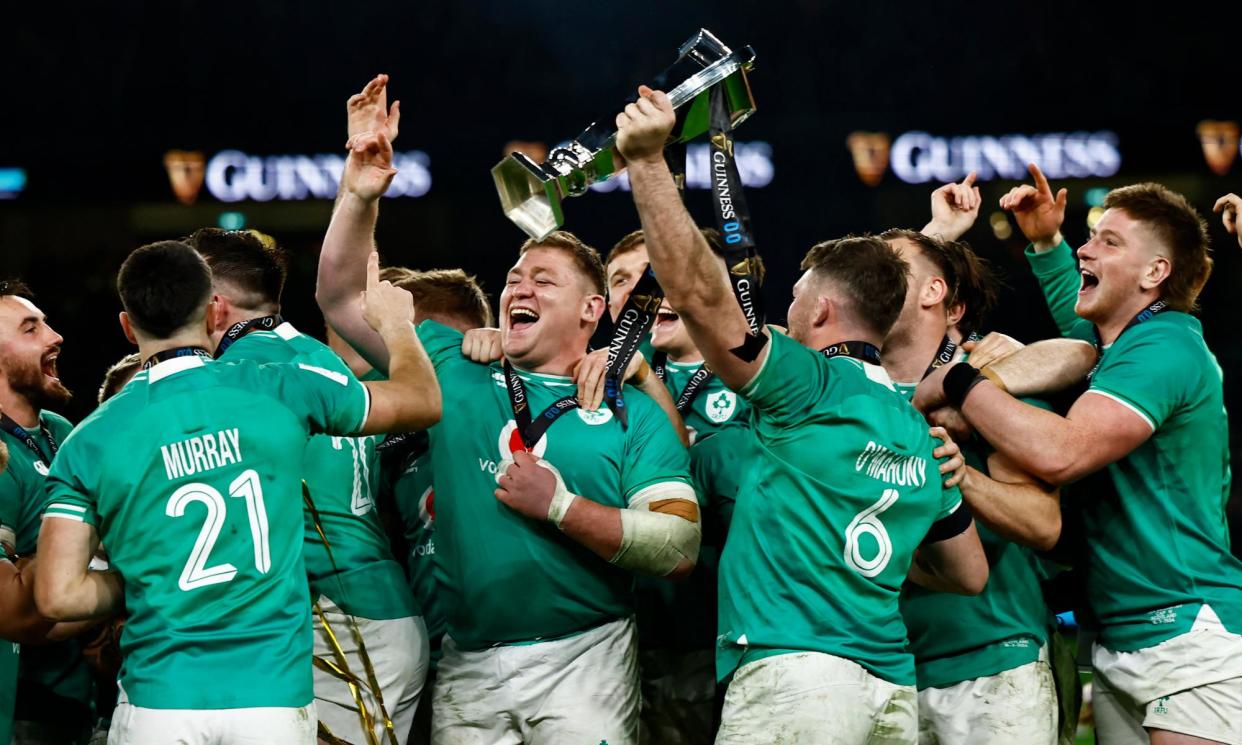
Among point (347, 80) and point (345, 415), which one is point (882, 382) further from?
point (347, 80)

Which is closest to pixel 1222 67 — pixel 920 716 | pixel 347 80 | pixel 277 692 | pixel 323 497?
pixel 347 80

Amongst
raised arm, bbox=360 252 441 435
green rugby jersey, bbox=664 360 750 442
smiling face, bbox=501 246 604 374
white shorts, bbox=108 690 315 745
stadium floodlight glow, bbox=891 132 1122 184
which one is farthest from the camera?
stadium floodlight glow, bbox=891 132 1122 184

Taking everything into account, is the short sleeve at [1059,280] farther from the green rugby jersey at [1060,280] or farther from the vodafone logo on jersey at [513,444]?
the vodafone logo on jersey at [513,444]

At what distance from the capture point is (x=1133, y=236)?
13.1 ft

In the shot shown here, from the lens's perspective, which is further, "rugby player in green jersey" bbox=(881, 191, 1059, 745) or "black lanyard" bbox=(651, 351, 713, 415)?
"black lanyard" bbox=(651, 351, 713, 415)

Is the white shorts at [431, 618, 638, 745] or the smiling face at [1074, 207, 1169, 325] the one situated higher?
the smiling face at [1074, 207, 1169, 325]

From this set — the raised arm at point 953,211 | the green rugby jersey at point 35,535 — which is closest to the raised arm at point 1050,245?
the raised arm at point 953,211

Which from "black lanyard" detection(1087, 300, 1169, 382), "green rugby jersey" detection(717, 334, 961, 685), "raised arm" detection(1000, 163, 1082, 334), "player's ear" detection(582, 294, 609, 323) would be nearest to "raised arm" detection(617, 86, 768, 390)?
"green rugby jersey" detection(717, 334, 961, 685)

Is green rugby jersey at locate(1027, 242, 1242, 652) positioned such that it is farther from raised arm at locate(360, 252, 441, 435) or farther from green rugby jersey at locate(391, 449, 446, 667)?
green rugby jersey at locate(391, 449, 446, 667)

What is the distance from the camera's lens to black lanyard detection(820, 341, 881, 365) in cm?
364

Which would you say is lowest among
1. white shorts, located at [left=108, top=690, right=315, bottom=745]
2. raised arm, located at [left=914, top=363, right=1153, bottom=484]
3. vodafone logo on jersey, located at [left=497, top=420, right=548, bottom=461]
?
white shorts, located at [left=108, top=690, right=315, bottom=745]

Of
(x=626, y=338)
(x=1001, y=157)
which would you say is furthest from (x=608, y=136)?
(x=1001, y=157)

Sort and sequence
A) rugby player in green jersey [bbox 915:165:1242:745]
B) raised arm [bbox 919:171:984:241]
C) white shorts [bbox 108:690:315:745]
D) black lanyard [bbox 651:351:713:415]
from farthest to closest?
raised arm [bbox 919:171:984:241], black lanyard [bbox 651:351:713:415], rugby player in green jersey [bbox 915:165:1242:745], white shorts [bbox 108:690:315:745]

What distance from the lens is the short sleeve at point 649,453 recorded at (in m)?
4.03
